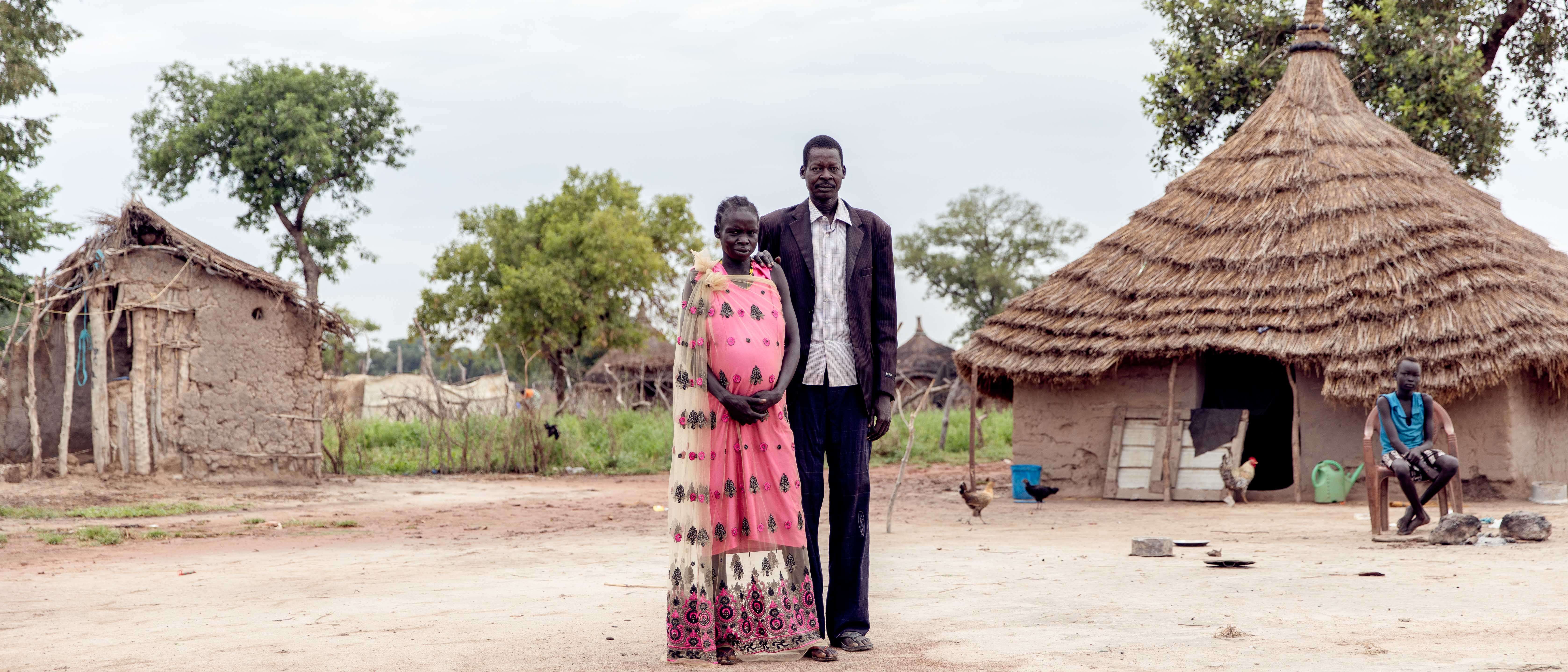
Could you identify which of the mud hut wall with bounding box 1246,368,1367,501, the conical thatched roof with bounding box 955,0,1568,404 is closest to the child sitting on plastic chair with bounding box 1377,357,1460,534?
the conical thatched roof with bounding box 955,0,1568,404

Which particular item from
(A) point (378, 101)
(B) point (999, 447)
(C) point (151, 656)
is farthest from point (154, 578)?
(A) point (378, 101)

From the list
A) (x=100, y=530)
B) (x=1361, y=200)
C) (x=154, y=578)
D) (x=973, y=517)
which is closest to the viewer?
(x=154, y=578)

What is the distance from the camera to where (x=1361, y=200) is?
1137cm

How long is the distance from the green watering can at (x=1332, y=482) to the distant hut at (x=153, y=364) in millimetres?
9553

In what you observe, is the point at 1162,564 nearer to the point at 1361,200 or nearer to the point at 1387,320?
the point at 1387,320

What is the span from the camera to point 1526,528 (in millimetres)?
7453

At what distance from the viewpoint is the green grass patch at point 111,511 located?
980 cm

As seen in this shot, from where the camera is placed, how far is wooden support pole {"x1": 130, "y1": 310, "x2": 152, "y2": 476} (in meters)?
12.0

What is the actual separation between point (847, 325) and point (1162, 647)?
144 centimetres

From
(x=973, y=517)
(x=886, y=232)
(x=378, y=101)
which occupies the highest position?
(x=378, y=101)

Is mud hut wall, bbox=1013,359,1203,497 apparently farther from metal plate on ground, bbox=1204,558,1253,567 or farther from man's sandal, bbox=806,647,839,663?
man's sandal, bbox=806,647,839,663

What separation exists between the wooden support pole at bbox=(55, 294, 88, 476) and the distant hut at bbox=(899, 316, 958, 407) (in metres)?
18.5

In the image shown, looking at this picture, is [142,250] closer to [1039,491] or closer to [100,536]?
[100,536]

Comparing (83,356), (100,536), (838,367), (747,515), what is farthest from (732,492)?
(83,356)
